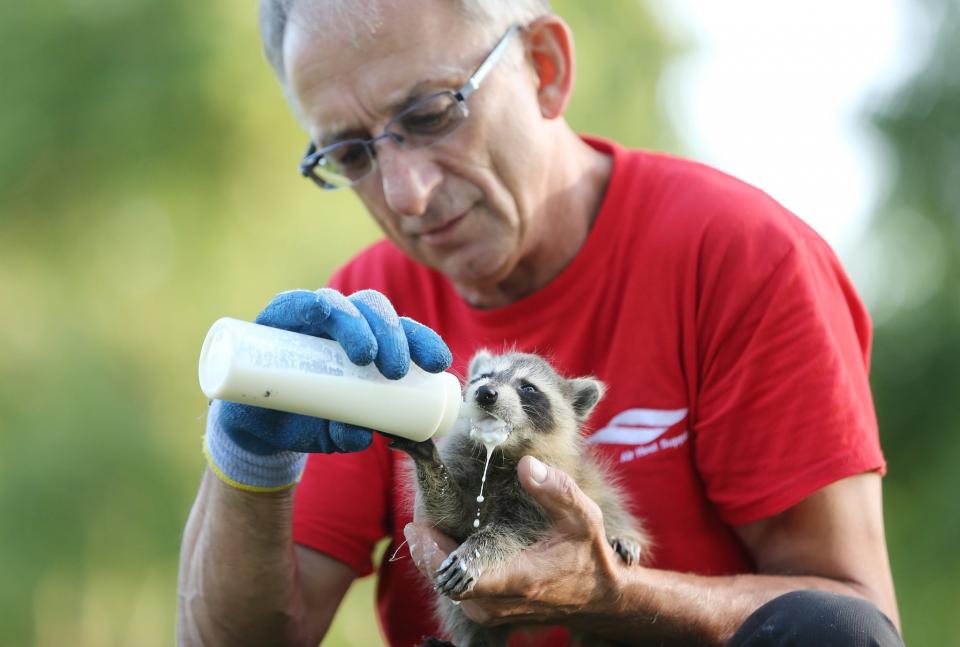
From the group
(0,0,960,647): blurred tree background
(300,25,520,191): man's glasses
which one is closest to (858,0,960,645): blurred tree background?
(0,0,960,647): blurred tree background

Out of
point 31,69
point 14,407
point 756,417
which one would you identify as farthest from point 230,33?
point 756,417

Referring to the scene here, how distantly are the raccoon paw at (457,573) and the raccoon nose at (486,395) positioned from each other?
1.28 feet

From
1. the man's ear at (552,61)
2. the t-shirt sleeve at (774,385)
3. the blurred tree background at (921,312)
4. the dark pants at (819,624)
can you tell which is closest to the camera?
the dark pants at (819,624)

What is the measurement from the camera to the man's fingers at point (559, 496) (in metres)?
2.10

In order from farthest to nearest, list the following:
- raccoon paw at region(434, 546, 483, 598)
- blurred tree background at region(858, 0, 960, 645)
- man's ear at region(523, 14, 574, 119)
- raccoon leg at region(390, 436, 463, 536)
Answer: blurred tree background at region(858, 0, 960, 645)
man's ear at region(523, 14, 574, 119)
raccoon leg at region(390, 436, 463, 536)
raccoon paw at region(434, 546, 483, 598)

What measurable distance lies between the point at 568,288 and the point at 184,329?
4.80 metres

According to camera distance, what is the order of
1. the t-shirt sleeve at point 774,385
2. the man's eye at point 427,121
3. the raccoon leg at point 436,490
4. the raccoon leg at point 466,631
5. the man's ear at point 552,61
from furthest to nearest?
the man's ear at point 552,61 < the man's eye at point 427,121 < the raccoon leg at point 466,631 < the t-shirt sleeve at point 774,385 < the raccoon leg at point 436,490

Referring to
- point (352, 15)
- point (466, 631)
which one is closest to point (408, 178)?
point (352, 15)

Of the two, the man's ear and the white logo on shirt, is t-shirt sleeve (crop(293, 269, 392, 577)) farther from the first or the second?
the man's ear

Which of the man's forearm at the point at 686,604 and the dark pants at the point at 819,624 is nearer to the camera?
the dark pants at the point at 819,624

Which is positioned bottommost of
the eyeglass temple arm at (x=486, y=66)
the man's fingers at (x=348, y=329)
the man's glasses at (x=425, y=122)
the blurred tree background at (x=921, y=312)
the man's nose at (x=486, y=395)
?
the blurred tree background at (x=921, y=312)

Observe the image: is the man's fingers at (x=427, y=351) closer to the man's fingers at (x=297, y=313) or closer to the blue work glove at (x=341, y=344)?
the blue work glove at (x=341, y=344)

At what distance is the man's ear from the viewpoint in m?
3.10

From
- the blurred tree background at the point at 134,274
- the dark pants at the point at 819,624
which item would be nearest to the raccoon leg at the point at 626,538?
the dark pants at the point at 819,624
